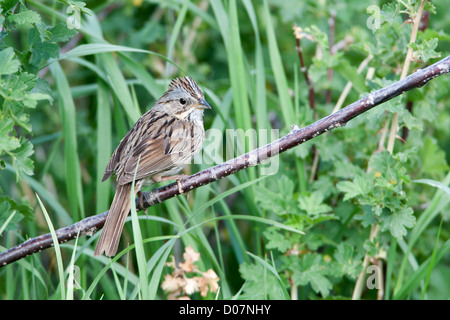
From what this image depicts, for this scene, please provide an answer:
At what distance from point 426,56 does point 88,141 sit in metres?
2.43

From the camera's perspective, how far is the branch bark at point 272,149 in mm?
2234

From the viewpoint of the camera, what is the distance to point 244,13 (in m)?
4.87

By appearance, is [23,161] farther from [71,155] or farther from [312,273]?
[312,273]

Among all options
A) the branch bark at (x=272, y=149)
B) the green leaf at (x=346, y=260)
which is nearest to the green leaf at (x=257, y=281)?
the green leaf at (x=346, y=260)

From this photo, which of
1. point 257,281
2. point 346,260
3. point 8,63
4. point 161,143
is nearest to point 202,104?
point 161,143

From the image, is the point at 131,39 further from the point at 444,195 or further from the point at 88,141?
the point at 444,195

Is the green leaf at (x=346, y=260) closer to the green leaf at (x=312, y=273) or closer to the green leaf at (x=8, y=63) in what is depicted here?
→ the green leaf at (x=312, y=273)

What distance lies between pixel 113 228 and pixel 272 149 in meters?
0.77

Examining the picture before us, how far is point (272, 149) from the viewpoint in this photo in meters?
2.39

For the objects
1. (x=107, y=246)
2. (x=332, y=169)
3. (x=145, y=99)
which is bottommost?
(x=107, y=246)

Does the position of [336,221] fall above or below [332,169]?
below
